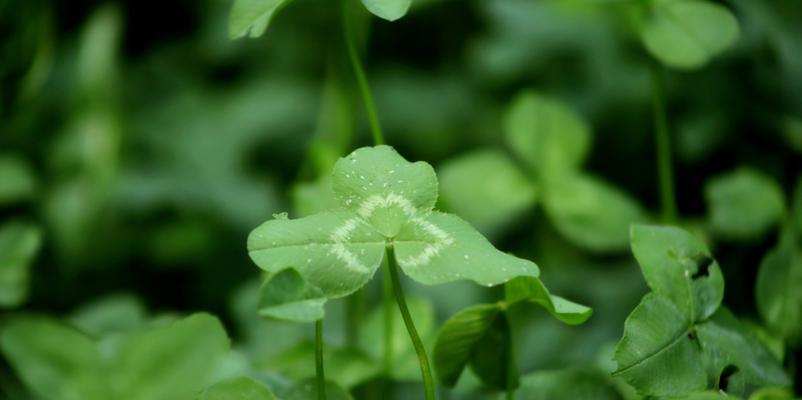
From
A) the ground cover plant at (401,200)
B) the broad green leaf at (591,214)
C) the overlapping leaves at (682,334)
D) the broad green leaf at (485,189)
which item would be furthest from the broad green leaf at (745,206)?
the overlapping leaves at (682,334)

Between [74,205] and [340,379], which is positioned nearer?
[340,379]

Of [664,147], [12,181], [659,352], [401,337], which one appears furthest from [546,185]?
[12,181]

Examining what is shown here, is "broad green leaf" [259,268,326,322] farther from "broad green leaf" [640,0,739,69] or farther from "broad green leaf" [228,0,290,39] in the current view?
"broad green leaf" [640,0,739,69]

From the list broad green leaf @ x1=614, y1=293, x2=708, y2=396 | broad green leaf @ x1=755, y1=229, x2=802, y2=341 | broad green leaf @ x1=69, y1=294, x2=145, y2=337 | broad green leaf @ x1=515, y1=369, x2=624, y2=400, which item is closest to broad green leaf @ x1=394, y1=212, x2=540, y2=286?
broad green leaf @ x1=614, y1=293, x2=708, y2=396

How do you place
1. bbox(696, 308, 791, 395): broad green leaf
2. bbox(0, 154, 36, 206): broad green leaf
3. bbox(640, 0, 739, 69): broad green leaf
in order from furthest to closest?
1. bbox(0, 154, 36, 206): broad green leaf
2. bbox(640, 0, 739, 69): broad green leaf
3. bbox(696, 308, 791, 395): broad green leaf

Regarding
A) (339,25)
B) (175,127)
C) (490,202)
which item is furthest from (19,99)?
(490,202)

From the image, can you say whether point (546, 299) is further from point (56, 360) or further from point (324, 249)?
point (56, 360)

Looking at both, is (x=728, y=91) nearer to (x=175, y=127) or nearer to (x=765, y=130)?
(x=765, y=130)
